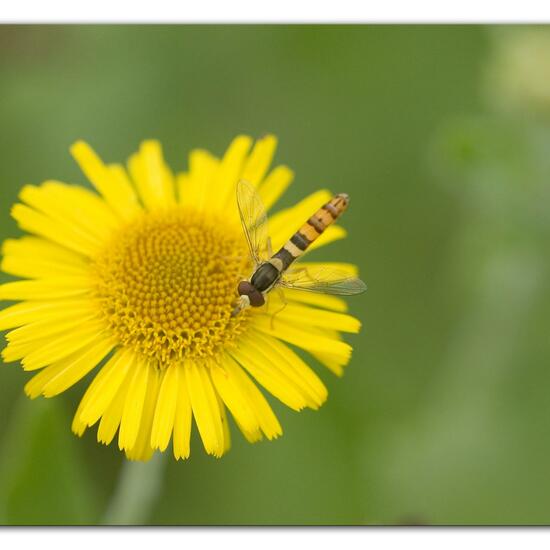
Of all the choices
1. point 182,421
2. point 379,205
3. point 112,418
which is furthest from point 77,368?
point 379,205

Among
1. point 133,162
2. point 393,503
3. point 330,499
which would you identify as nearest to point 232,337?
point 133,162

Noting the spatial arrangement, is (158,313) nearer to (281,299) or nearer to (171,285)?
(171,285)

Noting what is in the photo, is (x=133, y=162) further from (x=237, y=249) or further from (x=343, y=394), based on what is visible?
(x=343, y=394)

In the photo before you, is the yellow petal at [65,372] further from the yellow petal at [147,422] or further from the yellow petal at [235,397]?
the yellow petal at [235,397]

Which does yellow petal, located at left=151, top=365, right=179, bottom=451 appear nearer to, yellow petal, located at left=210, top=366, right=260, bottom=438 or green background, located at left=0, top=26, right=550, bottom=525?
yellow petal, located at left=210, top=366, right=260, bottom=438
